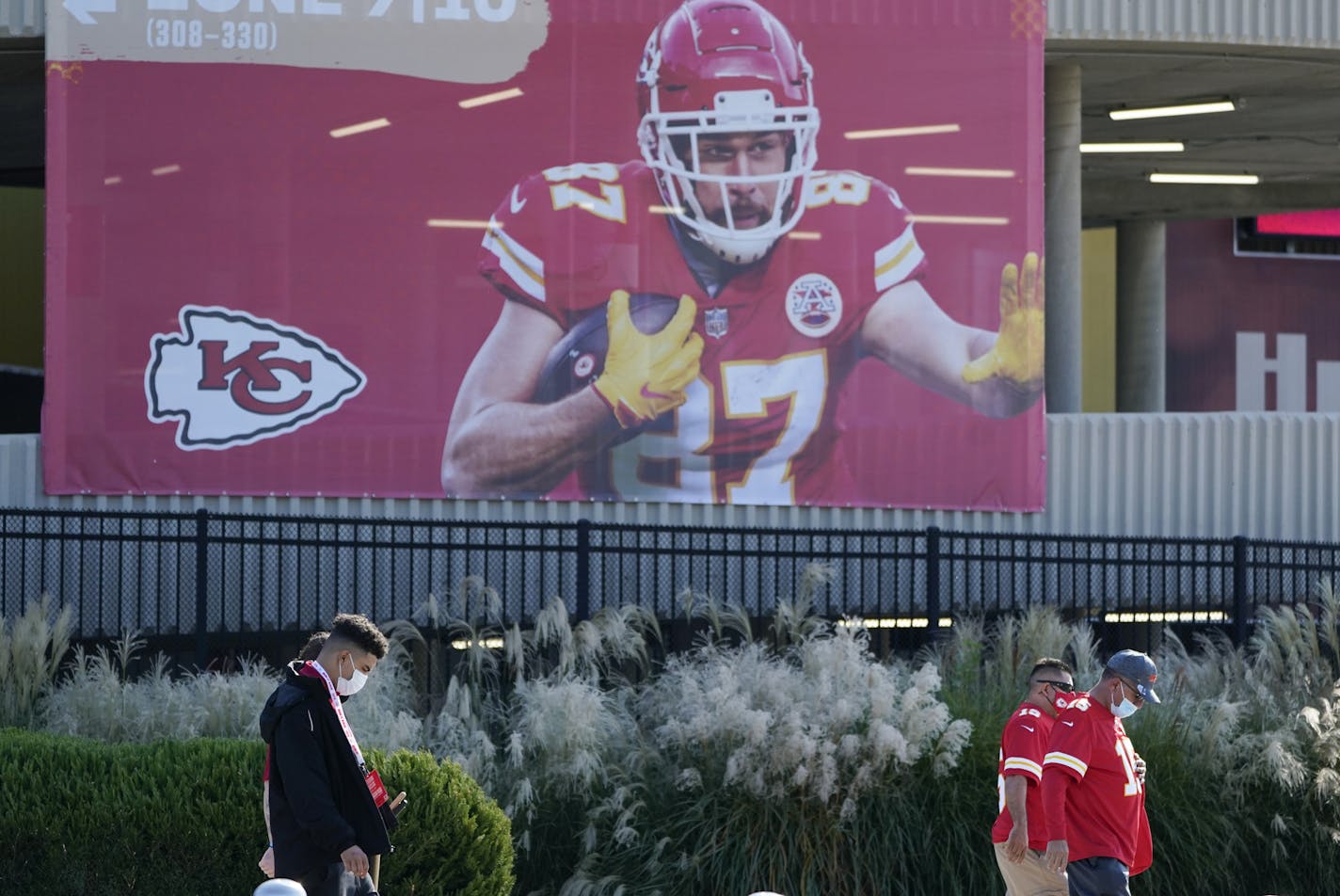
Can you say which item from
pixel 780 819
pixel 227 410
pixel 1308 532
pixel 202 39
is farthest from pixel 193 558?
pixel 1308 532

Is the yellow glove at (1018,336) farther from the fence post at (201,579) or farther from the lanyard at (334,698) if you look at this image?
the lanyard at (334,698)

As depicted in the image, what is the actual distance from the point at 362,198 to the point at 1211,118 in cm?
1132

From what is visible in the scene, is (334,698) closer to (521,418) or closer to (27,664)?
(27,664)

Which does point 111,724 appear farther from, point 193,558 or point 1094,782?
point 1094,782

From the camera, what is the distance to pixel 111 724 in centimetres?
1046

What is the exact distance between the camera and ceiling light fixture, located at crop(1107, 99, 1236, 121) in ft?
65.3

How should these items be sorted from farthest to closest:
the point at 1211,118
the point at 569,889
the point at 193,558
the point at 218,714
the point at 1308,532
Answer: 1. the point at 1211,118
2. the point at 1308,532
3. the point at 193,558
4. the point at 218,714
5. the point at 569,889

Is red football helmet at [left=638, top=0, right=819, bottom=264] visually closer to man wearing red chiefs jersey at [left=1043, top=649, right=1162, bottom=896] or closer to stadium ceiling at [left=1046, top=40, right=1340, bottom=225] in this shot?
stadium ceiling at [left=1046, top=40, right=1340, bottom=225]

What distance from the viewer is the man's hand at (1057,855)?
7.30 m

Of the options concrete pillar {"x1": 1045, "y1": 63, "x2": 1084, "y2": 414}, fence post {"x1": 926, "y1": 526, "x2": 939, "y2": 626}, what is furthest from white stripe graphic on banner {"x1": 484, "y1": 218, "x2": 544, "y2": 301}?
concrete pillar {"x1": 1045, "y1": 63, "x2": 1084, "y2": 414}

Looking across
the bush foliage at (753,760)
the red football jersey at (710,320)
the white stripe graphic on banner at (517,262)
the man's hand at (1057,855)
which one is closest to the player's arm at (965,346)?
the red football jersey at (710,320)

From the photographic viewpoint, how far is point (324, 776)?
633 centimetres

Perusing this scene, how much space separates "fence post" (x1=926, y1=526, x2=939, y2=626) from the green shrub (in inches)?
211

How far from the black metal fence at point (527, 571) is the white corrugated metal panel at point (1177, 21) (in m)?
4.82
